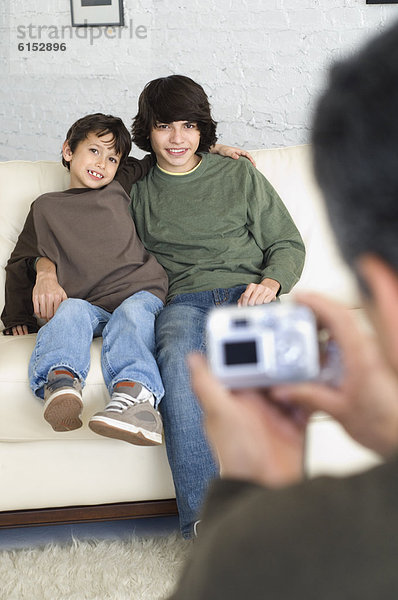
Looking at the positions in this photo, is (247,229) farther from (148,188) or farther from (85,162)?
(85,162)

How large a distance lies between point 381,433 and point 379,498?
13 centimetres

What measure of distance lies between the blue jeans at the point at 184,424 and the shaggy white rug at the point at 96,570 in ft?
0.37

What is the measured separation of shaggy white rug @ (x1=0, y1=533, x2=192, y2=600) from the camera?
157 cm

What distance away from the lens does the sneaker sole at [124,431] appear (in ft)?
5.13

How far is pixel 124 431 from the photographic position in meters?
1.57

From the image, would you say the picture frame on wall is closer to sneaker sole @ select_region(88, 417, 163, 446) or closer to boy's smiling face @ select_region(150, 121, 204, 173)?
boy's smiling face @ select_region(150, 121, 204, 173)

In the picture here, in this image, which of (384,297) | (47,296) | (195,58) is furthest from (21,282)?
(384,297)

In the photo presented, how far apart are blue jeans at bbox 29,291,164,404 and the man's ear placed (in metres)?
1.28

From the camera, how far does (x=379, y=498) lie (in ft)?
1.27

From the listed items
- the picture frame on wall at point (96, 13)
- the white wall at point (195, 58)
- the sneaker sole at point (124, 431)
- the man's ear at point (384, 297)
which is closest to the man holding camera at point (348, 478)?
the man's ear at point (384, 297)

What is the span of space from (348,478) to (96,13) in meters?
3.23

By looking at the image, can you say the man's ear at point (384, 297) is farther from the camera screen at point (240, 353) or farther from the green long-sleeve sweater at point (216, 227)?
the green long-sleeve sweater at point (216, 227)

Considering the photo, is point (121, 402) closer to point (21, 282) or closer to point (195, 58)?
point (21, 282)

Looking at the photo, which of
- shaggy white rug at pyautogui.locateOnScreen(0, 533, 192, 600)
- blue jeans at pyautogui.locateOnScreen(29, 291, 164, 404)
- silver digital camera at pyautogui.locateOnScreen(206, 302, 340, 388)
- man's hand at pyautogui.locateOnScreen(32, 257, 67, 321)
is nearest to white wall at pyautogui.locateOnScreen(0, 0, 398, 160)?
man's hand at pyautogui.locateOnScreen(32, 257, 67, 321)
